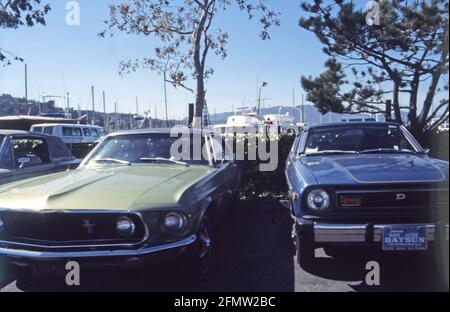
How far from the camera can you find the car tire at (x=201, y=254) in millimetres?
3895

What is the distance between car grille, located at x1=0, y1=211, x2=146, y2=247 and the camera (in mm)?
3582

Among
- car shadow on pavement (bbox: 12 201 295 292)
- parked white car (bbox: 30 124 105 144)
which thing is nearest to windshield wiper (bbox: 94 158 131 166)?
car shadow on pavement (bbox: 12 201 295 292)

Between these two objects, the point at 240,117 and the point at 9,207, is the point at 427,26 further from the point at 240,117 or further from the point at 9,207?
the point at 240,117

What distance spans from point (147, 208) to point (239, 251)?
202cm

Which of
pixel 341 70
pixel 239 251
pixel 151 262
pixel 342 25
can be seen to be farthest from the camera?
pixel 341 70

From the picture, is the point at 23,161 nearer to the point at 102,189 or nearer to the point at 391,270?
the point at 102,189

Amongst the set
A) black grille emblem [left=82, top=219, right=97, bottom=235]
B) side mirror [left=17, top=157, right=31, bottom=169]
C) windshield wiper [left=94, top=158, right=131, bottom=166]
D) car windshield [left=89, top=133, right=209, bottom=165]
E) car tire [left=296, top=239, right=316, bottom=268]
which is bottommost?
car tire [left=296, top=239, right=316, bottom=268]

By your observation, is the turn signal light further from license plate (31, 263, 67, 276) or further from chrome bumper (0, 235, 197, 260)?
license plate (31, 263, 67, 276)

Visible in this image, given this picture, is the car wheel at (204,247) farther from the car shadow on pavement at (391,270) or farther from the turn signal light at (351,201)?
the turn signal light at (351,201)

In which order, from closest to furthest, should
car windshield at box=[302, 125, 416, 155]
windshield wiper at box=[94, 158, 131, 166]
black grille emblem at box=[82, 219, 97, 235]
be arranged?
black grille emblem at box=[82, 219, 97, 235] → windshield wiper at box=[94, 158, 131, 166] → car windshield at box=[302, 125, 416, 155]

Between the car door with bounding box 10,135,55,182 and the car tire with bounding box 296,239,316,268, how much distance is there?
3798 mm

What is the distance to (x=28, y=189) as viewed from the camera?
4098 mm

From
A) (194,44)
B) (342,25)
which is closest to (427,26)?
(342,25)

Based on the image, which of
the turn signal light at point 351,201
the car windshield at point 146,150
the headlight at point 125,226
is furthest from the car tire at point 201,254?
the turn signal light at point 351,201
